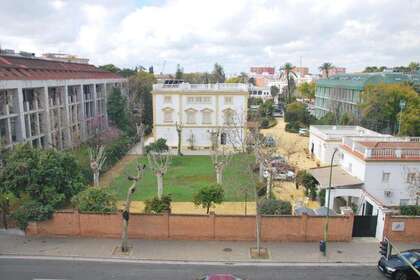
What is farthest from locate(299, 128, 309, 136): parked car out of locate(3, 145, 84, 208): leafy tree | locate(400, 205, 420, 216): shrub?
locate(3, 145, 84, 208): leafy tree

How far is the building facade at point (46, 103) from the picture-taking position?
113ft

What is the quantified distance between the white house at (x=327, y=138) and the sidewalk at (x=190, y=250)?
1874 cm

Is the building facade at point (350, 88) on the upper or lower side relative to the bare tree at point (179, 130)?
upper

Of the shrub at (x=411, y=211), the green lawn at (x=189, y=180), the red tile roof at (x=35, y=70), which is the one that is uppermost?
the red tile roof at (x=35, y=70)

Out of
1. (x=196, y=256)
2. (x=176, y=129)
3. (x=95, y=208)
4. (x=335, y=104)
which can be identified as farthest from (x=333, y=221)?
(x=335, y=104)

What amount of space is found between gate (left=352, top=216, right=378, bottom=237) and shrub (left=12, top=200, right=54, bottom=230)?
1853 cm

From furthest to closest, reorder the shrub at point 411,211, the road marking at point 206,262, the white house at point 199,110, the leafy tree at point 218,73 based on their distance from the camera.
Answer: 1. the leafy tree at point 218,73
2. the white house at point 199,110
3. the shrub at point 411,211
4. the road marking at point 206,262

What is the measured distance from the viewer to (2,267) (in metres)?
18.5

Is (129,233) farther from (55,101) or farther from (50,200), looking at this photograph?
(55,101)

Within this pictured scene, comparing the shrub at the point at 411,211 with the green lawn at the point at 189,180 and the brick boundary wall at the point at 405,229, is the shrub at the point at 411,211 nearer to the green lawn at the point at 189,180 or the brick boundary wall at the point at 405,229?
the brick boundary wall at the point at 405,229

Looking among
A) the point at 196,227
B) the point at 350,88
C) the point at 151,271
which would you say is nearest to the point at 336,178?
the point at 196,227

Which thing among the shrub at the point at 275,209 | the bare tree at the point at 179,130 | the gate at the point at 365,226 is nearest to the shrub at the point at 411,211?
the gate at the point at 365,226

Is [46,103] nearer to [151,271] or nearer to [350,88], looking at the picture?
[151,271]

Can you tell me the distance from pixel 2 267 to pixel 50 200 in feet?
15.7
